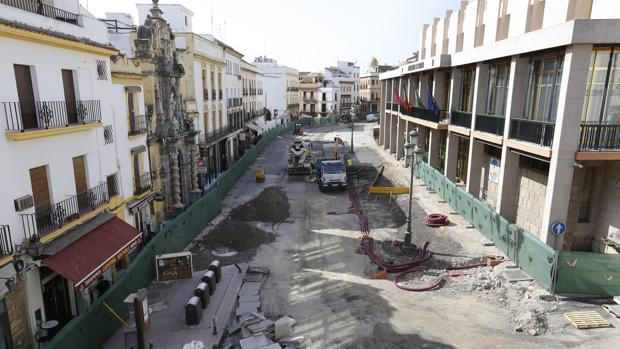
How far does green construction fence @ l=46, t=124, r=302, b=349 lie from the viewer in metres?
10.5

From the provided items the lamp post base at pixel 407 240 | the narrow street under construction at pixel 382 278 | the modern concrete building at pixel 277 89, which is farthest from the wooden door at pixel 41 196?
the modern concrete building at pixel 277 89

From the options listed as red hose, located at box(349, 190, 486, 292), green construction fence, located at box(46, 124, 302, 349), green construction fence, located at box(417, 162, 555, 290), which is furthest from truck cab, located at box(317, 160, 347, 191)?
red hose, located at box(349, 190, 486, 292)

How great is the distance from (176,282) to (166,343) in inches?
166

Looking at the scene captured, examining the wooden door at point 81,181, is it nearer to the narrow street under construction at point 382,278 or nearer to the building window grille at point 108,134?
the building window grille at point 108,134

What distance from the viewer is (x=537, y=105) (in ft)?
57.6

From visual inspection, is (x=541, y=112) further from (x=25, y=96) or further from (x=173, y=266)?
(x=25, y=96)

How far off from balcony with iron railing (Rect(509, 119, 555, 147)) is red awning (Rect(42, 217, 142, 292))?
16.5 metres

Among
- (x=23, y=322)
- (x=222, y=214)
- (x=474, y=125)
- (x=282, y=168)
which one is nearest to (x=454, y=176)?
(x=474, y=125)

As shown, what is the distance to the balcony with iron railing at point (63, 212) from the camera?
1161 centimetres

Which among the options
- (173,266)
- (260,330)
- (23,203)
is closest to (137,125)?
(173,266)

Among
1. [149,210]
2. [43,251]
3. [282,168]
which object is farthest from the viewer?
[282,168]

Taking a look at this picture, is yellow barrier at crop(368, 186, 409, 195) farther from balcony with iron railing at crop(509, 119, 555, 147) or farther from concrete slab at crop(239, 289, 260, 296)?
concrete slab at crop(239, 289, 260, 296)

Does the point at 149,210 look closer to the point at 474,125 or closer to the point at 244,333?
the point at 244,333

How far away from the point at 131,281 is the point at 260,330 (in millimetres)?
5219
